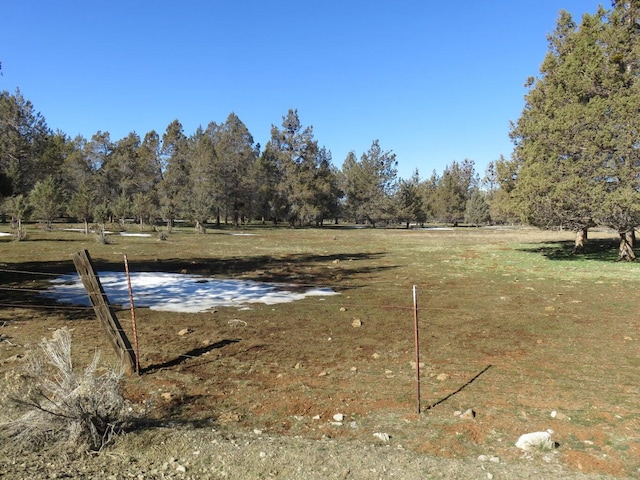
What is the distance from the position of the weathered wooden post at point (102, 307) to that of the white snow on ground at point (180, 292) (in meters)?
4.22

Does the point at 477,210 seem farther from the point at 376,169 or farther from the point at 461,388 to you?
the point at 461,388

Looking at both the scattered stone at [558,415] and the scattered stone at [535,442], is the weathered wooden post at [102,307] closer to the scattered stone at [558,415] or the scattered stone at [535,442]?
the scattered stone at [535,442]

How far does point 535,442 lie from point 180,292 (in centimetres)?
1065

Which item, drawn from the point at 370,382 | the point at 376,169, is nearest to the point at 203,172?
the point at 376,169

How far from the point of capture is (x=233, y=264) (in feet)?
64.5

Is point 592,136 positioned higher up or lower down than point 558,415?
higher up

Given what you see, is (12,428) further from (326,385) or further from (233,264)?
(233,264)

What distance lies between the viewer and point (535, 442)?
392cm

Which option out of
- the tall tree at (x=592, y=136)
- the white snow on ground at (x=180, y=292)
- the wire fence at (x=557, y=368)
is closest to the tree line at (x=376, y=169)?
the tall tree at (x=592, y=136)

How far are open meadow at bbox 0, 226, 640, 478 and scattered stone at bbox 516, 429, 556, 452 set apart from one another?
0.08 metres

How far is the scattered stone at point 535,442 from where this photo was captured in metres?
3.88

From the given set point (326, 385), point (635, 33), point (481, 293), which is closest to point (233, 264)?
point (481, 293)

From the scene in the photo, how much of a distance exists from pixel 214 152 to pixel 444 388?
67678mm

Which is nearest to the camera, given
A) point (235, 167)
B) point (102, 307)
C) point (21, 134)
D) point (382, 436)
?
point (382, 436)
